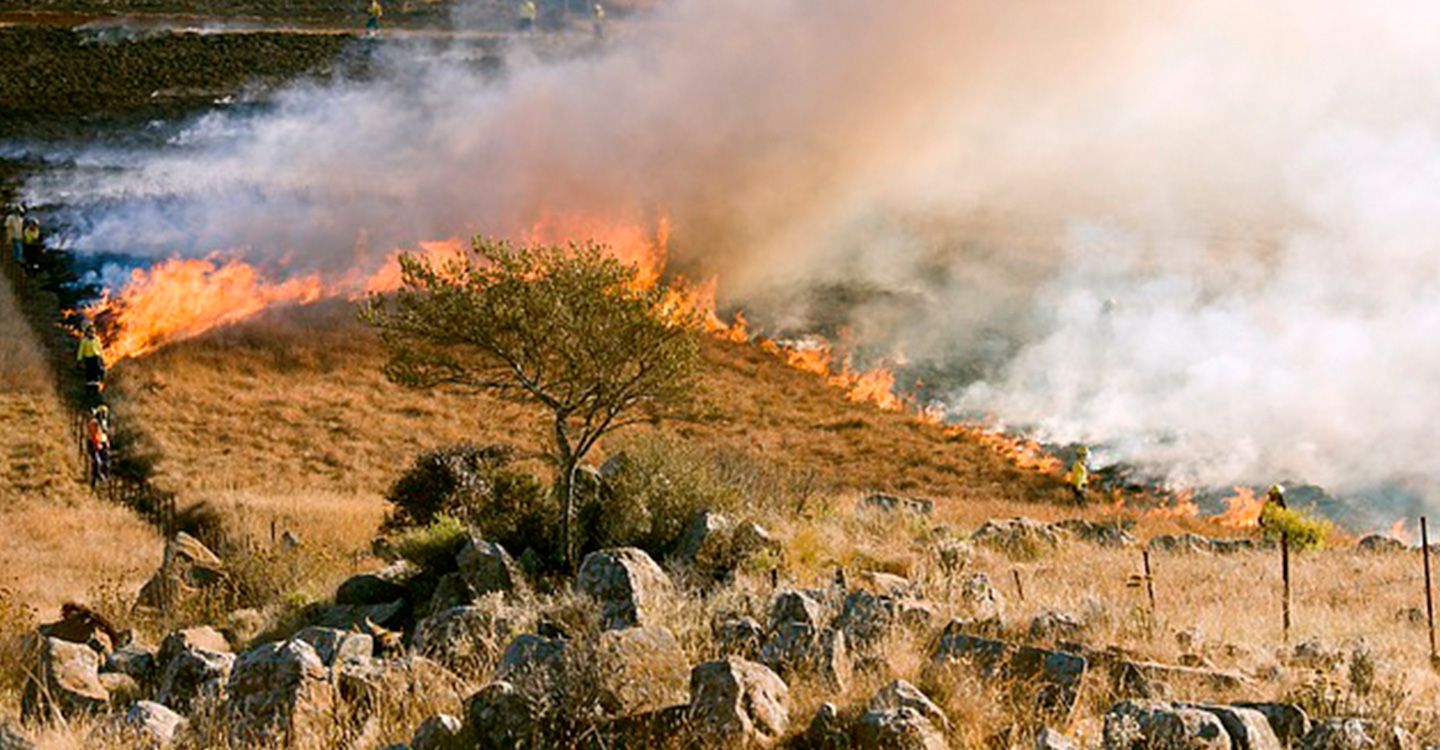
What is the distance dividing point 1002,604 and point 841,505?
1516 cm

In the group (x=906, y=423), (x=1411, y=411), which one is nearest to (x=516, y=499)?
(x=906, y=423)

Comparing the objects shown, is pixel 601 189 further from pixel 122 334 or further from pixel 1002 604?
pixel 1002 604

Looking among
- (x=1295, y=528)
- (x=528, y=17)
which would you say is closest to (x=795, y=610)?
(x=1295, y=528)

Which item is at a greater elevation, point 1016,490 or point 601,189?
point 601,189

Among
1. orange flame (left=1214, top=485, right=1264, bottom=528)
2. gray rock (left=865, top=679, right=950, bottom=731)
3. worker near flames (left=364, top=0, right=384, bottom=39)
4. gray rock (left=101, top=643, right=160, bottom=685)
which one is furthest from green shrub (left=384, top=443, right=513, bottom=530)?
worker near flames (left=364, top=0, right=384, bottom=39)

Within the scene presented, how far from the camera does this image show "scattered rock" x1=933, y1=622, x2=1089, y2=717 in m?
11.4

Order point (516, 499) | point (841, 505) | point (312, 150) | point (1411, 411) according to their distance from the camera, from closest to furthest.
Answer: point (516, 499) → point (841, 505) → point (1411, 411) → point (312, 150)

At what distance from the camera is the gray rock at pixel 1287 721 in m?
10.3

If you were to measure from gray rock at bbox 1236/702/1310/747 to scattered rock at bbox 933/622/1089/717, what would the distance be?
1458 mm

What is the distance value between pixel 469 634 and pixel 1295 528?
2150 cm

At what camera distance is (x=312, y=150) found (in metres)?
64.6

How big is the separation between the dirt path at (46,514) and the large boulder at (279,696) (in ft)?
39.6

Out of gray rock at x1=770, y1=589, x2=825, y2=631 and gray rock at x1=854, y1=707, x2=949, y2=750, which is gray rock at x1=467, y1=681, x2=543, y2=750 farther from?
gray rock at x1=770, y1=589, x2=825, y2=631

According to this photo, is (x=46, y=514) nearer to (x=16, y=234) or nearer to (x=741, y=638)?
(x=741, y=638)
